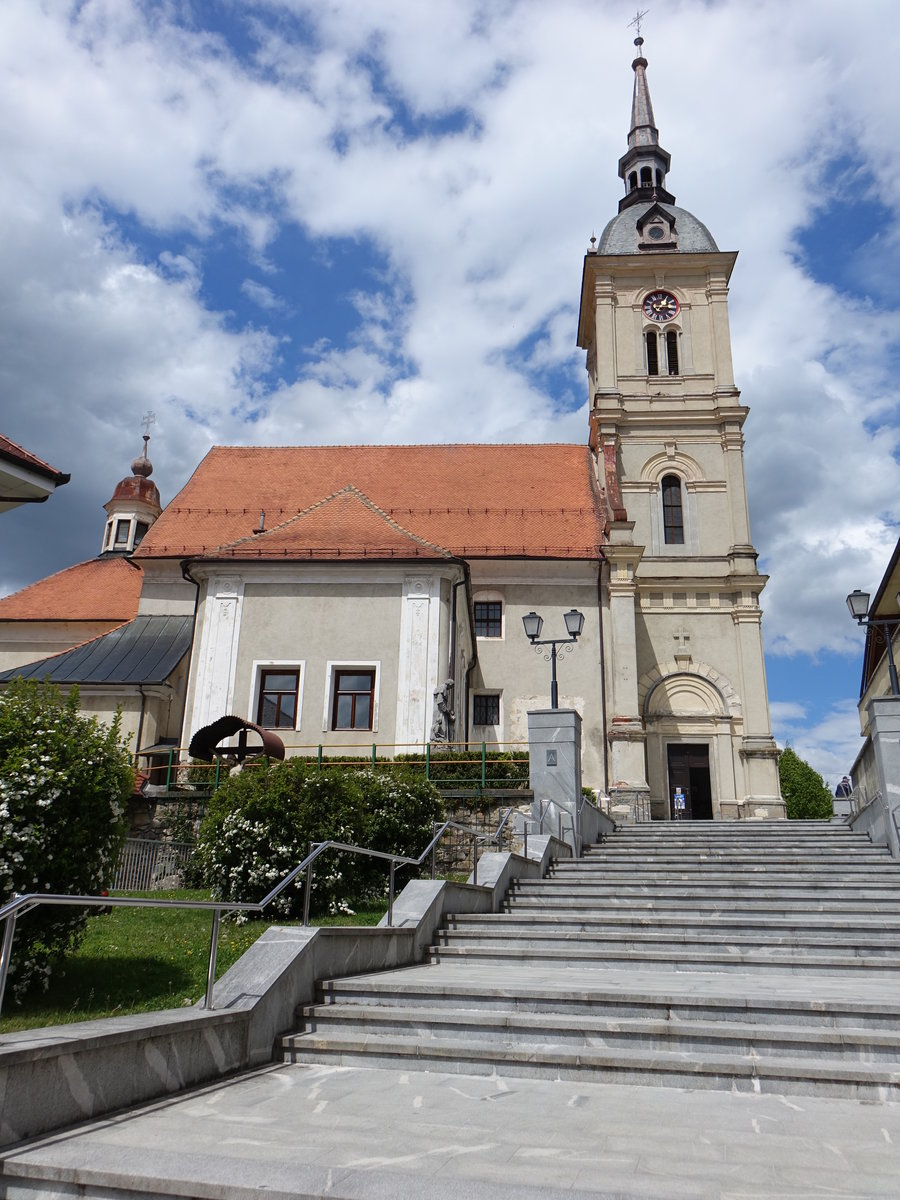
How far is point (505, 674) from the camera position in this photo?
30.3 metres

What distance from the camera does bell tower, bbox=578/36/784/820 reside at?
Answer: 3028 centimetres

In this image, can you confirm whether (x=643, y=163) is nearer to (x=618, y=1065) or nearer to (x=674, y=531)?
(x=674, y=531)

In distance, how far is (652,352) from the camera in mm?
37000

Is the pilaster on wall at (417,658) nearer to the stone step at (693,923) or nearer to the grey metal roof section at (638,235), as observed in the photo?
the stone step at (693,923)

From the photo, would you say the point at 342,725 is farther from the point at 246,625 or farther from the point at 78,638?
the point at 78,638

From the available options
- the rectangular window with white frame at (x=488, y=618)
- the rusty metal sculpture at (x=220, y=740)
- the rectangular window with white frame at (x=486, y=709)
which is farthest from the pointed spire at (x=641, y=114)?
the rusty metal sculpture at (x=220, y=740)

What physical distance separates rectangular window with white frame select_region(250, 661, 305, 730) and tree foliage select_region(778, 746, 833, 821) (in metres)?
38.2

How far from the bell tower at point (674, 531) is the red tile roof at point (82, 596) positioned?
17.8 metres

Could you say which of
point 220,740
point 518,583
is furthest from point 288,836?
point 518,583

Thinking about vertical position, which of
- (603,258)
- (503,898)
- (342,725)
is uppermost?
(603,258)

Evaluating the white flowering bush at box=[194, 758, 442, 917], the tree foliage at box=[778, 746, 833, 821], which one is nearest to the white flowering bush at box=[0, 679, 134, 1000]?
the white flowering bush at box=[194, 758, 442, 917]

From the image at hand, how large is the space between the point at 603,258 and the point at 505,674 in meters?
18.7

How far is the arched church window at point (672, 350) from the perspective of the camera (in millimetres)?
36562

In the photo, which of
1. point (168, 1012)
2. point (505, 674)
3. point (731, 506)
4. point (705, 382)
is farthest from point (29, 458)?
point (705, 382)
